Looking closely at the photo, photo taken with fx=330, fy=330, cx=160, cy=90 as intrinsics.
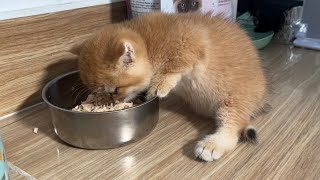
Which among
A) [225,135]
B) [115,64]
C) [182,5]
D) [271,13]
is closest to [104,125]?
[115,64]

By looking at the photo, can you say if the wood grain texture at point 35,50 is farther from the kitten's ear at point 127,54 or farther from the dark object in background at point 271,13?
the dark object in background at point 271,13

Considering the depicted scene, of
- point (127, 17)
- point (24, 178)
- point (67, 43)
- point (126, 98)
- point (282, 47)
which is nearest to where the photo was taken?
point (24, 178)

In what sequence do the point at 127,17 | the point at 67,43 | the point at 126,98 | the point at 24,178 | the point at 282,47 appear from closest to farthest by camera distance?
the point at 24,178 < the point at 126,98 < the point at 67,43 < the point at 127,17 < the point at 282,47

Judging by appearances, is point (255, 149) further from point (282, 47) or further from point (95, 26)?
point (282, 47)

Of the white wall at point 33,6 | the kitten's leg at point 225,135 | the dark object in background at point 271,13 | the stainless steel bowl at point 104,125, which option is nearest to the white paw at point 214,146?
the kitten's leg at point 225,135

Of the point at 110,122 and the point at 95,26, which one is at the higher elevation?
the point at 95,26

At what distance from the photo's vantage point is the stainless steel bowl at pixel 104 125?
66 cm

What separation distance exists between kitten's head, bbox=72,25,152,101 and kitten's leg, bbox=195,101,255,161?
198 mm

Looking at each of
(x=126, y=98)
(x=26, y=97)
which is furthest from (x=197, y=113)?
(x=26, y=97)

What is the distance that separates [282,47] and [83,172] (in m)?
1.01

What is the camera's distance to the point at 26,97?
87 centimetres

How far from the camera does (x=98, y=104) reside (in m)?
0.80

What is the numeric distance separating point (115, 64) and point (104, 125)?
137 mm

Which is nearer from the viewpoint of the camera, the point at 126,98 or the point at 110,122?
the point at 110,122
